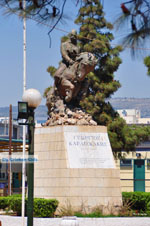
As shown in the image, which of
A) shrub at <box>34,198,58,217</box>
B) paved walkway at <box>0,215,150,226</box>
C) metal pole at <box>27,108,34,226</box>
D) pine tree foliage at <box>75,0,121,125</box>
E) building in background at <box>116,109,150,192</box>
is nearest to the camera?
metal pole at <box>27,108,34,226</box>

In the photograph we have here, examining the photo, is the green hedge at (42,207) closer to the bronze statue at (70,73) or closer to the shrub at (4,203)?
the shrub at (4,203)

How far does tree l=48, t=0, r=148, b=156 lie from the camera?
31.9 meters

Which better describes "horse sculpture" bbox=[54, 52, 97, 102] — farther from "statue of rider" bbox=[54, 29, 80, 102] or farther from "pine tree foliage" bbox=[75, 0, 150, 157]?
"pine tree foliage" bbox=[75, 0, 150, 157]

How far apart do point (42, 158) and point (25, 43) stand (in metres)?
4.95

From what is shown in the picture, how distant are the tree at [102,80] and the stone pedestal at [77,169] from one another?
420 inches

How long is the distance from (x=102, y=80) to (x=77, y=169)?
13.4m

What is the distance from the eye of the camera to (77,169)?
20047 mm

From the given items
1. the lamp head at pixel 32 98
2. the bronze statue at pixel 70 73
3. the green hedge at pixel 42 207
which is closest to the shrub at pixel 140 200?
the green hedge at pixel 42 207

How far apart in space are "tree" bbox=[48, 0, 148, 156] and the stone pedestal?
1068 centimetres

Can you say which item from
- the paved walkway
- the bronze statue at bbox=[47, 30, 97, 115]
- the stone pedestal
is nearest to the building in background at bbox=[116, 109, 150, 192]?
the bronze statue at bbox=[47, 30, 97, 115]

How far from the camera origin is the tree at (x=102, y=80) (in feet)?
105

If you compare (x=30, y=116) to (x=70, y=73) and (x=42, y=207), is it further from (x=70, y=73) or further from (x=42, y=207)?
(x=70, y=73)

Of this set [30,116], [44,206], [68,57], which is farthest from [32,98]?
[68,57]

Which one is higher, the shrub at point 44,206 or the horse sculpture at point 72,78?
the horse sculpture at point 72,78
